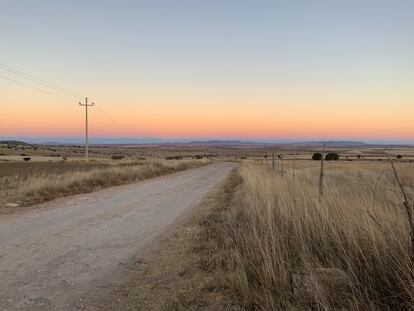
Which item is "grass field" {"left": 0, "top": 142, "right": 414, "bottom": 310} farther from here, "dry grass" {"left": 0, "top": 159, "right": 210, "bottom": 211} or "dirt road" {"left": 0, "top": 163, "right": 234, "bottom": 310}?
"dry grass" {"left": 0, "top": 159, "right": 210, "bottom": 211}

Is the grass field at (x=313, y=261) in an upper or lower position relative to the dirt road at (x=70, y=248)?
upper

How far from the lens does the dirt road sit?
5668mm

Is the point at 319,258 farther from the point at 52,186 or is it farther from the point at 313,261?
the point at 52,186

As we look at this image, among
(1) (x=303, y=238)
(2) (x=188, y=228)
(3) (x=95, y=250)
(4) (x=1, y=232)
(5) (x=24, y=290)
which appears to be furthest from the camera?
(2) (x=188, y=228)

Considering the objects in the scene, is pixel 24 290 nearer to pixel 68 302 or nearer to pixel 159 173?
pixel 68 302

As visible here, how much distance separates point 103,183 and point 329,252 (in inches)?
825

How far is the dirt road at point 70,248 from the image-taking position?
567cm

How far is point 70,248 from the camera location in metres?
8.36

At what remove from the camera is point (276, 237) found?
678 cm

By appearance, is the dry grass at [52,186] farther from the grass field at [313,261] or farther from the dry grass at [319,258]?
the dry grass at [319,258]

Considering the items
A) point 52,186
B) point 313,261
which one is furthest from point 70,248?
point 52,186

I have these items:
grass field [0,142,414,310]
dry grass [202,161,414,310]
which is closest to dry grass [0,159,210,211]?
grass field [0,142,414,310]

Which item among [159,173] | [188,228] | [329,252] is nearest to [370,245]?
[329,252]

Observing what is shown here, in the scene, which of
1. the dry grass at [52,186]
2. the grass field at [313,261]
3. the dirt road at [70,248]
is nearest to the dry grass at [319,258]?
the grass field at [313,261]
